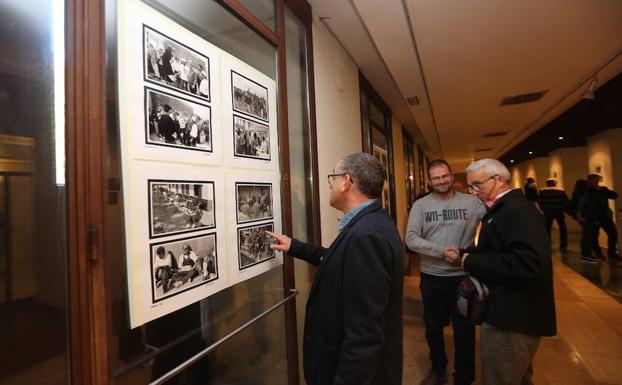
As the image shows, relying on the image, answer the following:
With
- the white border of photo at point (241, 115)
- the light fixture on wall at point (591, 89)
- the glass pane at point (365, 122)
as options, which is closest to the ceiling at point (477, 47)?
the light fixture on wall at point (591, 89)

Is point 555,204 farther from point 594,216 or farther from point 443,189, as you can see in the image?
point 443,189

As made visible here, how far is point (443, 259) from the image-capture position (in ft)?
7.60

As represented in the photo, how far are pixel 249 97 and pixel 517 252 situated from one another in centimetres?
146

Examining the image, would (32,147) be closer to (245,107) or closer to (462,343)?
(245,107)

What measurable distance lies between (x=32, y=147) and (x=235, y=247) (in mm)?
790

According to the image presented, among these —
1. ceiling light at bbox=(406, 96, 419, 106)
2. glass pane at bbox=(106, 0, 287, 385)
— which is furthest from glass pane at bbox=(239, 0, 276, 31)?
ceiling light at bbox=(406, 96, 419, 106)

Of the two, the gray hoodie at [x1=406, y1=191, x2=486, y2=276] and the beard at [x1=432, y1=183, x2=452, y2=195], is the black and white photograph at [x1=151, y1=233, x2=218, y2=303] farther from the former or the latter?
the beard at [x1=432, y1=183, x2=452, y2=195]

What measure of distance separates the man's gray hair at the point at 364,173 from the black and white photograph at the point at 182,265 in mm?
610

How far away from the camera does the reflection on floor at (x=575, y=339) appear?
100 inches

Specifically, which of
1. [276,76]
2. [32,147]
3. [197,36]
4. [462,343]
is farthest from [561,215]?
[32,147]

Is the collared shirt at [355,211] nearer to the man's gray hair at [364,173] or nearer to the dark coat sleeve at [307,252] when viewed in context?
the man's gray hair at [364,173]

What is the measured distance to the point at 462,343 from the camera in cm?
226

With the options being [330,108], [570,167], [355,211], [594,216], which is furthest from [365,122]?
[570,167]

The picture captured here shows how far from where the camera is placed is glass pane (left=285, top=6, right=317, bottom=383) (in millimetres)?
2182
